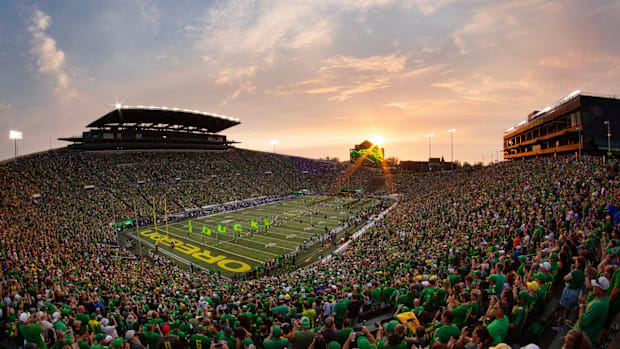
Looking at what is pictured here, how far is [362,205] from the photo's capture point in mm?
49500

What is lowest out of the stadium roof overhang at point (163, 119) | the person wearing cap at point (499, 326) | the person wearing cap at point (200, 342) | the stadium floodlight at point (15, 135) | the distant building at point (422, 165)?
the person wearing cap at point (200, 342)

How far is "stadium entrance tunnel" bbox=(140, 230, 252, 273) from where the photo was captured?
2383 centimetres

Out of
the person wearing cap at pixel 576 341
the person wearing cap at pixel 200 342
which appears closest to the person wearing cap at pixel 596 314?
the person wearing cap at pixel 576 341

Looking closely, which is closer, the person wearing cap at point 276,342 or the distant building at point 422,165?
the person wearing cap at point 276,342

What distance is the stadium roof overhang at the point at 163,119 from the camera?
2026 inches

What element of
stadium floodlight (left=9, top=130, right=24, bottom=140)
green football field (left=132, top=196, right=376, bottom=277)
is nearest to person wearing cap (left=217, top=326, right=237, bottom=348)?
green football field (left=132, top=196, right=376, bottom=277)

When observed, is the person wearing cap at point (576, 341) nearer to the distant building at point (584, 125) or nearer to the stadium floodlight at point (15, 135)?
the distant building at point (584, 125)

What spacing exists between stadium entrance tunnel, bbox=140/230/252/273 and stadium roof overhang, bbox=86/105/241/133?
1044 inches

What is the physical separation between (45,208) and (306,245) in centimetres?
2871

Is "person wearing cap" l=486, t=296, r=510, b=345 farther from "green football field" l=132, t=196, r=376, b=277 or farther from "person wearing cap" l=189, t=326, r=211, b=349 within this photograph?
"green football field" l=132, t=196, r=376, b=277

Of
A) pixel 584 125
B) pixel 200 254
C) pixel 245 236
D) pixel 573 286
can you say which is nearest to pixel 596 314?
pixel 573 286

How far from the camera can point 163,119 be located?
57.8 metres

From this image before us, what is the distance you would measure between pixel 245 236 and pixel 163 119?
3681cm

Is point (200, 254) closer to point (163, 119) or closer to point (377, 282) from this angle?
point (377, 282)
